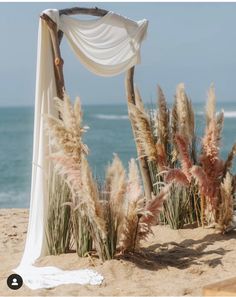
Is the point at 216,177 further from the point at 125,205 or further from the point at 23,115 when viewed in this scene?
the point at 23,115

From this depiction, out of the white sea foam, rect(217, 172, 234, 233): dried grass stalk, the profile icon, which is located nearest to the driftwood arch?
rect(217, 172, 234, 233): dried grass stalk

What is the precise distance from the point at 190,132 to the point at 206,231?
2.71 feet

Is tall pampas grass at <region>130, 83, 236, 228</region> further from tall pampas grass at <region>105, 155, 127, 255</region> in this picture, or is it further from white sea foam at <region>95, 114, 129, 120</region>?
white sea foam at <region>95, 114, 129, 120</region>

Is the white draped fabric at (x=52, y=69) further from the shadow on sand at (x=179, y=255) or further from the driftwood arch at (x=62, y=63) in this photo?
the shadow on sand at (x=179, y=255)

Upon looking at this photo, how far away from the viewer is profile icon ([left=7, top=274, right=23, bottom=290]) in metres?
4.53

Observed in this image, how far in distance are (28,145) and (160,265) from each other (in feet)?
92.7

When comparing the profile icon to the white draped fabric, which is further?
the white draped fabric

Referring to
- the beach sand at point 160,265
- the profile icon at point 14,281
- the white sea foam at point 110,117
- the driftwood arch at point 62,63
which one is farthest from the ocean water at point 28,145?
the profile icon at point 14,281

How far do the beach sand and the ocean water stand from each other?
38.8ft

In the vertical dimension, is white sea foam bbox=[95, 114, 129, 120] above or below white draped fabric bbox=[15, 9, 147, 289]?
above

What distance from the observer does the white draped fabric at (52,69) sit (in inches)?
185

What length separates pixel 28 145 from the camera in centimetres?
3269

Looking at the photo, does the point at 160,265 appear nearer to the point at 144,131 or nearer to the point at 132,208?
the point at 132,208

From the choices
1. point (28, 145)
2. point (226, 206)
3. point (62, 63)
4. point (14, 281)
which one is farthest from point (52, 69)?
point (28, 145)
